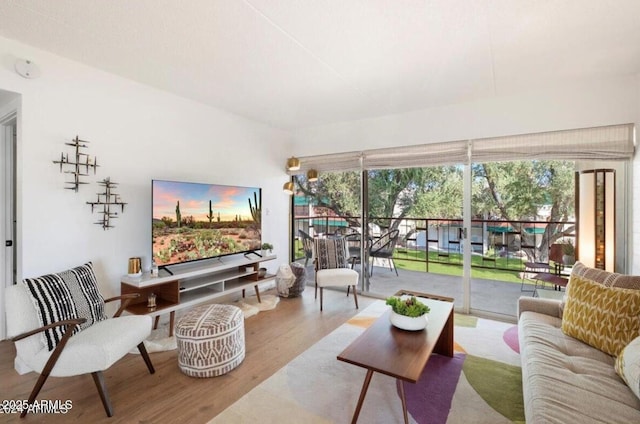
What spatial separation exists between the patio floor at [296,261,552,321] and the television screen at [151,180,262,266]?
1625 mm

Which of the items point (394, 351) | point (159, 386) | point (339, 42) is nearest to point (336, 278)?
point (394, 351)

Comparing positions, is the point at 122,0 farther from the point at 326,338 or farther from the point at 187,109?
the point at 326,338

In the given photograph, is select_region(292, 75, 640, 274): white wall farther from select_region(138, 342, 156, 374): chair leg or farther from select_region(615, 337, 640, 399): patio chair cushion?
select_region(138, 342, 156, 374): chair leg

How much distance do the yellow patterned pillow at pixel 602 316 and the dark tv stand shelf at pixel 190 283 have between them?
301 cm

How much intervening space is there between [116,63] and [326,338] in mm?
3090

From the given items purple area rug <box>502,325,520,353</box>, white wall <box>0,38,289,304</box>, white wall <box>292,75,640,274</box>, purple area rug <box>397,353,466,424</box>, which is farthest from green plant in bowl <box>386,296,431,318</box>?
white wall <box>0,38,289,304</box>

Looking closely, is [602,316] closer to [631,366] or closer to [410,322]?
[631,366]

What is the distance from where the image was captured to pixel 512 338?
9.26 ft

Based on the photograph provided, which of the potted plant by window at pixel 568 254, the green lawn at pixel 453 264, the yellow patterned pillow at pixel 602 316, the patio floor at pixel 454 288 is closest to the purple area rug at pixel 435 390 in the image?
the yellow patterned pillow at pixel 602 316

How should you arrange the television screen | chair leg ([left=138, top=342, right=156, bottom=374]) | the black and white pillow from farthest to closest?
the television screen → chair leg ([left=138, top=342, right=156, bottom=374]) → the black and white pillow

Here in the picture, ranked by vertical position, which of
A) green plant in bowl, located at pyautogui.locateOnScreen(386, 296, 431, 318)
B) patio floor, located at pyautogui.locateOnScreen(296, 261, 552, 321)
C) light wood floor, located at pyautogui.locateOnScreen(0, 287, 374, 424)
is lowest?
light wood floor, located at pyautogui.locateOnScreen(0, 287, 374, 424)

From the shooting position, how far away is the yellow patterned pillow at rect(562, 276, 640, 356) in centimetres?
174

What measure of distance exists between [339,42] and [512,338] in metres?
3.04

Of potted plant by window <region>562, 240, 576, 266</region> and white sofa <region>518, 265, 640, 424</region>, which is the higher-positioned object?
potted plant by window <region>562, 240, 576, 266</region>
